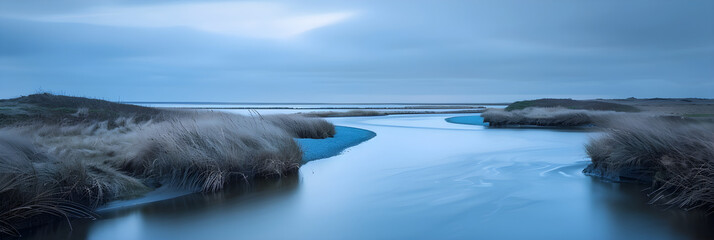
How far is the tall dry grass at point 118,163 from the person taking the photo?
5.37 m

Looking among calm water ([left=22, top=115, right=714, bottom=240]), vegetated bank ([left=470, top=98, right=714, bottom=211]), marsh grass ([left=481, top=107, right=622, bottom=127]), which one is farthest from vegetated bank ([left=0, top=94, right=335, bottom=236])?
marsh grass ([left=481, top=107, right=622, bottom=127])

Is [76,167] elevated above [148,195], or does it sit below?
above

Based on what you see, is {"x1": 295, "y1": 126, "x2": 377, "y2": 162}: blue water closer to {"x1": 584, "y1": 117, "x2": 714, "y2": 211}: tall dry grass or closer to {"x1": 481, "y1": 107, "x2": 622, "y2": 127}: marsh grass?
{"x1": 584, "y1": 117, "x2": 714, "y2": 211}: tall dry grass

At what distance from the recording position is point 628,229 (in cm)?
567

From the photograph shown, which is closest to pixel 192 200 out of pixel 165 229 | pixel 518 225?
pixel 165 229

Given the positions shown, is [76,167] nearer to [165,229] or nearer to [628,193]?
[165,229]

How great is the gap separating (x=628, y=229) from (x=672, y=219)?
74cm

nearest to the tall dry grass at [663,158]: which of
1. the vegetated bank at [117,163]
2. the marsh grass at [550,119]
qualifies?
the vegetated bank at [117,163]

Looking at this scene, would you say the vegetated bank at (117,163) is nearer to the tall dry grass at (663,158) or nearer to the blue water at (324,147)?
the blue water at (324,147)

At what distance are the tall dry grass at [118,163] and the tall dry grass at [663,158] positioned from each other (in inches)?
264

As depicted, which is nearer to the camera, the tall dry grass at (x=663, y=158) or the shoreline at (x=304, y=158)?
the tall dry grass at (x=663, y=158)

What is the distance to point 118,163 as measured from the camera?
8.14 metres

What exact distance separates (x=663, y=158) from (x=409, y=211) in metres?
4.47

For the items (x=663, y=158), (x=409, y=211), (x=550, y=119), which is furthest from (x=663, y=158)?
(x=550, y=119)
